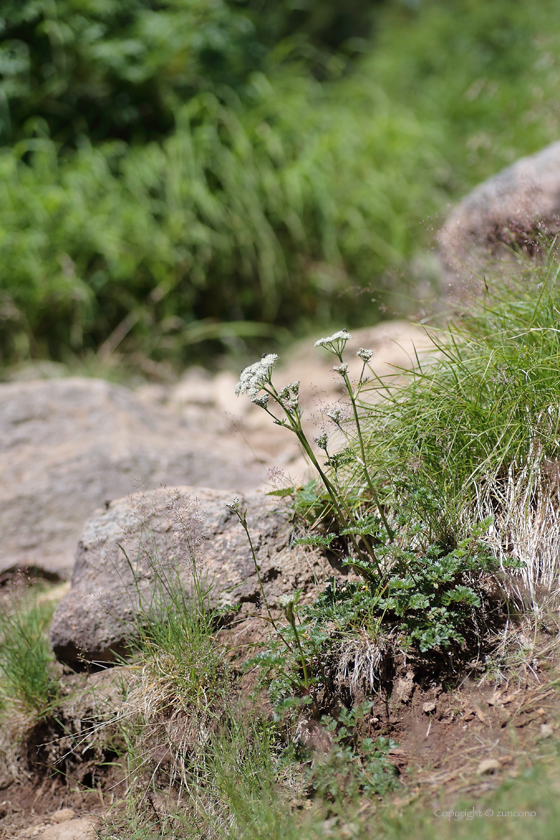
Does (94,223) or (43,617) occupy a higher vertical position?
(94,223)

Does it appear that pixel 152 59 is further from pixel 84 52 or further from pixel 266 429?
pixel 266 429

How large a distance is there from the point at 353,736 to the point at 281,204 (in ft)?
13.7

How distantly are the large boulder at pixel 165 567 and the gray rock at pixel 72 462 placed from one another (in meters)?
0.69

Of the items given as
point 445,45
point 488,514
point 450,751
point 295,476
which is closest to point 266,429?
point 295,476

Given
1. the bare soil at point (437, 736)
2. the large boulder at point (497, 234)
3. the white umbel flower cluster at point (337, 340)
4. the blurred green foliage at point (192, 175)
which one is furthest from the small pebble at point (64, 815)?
the blurred green foliage at point (192, 175)

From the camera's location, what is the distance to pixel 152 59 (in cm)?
538

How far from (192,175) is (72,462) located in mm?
2828

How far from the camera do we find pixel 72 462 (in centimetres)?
319

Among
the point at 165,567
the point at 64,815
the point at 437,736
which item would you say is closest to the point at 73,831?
the point at 64,815

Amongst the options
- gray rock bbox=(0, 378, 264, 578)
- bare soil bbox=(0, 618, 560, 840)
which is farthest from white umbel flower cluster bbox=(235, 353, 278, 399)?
gray rock bbox=(0, 378, 264, 578)

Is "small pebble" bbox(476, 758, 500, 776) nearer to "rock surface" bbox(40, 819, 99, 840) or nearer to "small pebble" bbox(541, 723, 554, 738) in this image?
"small pebble" bbox(541, 723, 554, 738)

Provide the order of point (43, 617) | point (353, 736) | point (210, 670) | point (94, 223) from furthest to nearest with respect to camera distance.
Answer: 1. point (94, 223)
2. point (43, 617)
3. point (210, 670)
4. point (353, 736)

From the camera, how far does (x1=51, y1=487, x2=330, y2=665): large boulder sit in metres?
2.12

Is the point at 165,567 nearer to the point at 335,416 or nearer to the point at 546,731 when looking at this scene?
the point at 335,416
